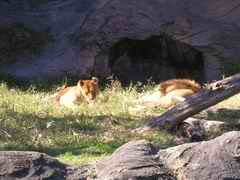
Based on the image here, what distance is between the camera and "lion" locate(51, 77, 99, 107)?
13.5 metres

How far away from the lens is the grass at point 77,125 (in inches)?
360

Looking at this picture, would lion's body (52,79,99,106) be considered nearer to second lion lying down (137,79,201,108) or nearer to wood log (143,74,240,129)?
second lion lying down (137,79,201,108)

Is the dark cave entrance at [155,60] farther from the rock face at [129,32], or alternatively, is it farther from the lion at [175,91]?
the lion at [175,91]

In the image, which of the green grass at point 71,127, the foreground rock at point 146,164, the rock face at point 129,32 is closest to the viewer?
the foreground rock at point 146,164

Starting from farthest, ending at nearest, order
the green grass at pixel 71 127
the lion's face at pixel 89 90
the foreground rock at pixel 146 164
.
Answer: the lion's face at pixel 89 90 → the green grass at pixel 71 127 → the foreground rock at pixel 146 164

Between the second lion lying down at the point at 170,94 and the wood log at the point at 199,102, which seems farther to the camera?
the second lion lying down at the point at 170,94

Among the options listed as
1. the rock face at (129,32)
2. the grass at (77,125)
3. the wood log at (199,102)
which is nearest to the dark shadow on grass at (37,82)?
the rock face at (129,32)

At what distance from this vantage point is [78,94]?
13.9 metres

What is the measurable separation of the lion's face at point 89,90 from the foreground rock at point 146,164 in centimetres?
776

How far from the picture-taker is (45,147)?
364 inches

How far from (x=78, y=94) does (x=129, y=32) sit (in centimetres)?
256

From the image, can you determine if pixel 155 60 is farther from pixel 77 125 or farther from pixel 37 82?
pixel 77 125

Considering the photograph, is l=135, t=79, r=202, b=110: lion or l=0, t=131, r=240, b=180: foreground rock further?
l=135, t=79, r=202, b=110: lion

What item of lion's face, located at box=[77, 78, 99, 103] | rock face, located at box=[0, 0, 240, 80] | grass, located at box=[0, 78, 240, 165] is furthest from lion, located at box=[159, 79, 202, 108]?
rock face, located at box=[0, 0, 240, 80]
